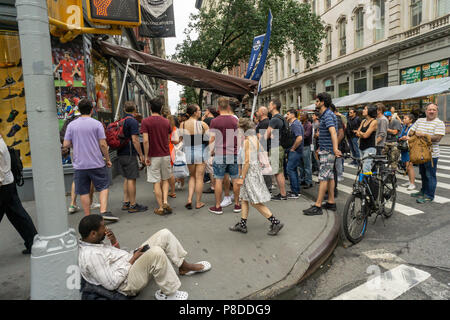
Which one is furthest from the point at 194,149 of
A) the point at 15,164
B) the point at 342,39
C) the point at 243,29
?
the point at 342,39

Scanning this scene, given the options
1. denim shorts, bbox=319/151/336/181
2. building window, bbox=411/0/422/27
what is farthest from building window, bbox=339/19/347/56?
denim shorts, bbox=319/151/336/181

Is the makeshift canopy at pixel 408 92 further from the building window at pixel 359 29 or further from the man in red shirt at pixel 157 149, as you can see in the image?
the man in red shirt at pixel 157 149

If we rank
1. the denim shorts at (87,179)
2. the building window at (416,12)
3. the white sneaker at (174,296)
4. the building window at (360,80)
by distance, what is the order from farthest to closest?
1. the building window at (360,80)
2. the building window at (416,12)
3. the denim shorts at (87,179)
4. the white sneaker at (174,296)

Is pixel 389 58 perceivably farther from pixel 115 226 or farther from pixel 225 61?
pixel 115 226

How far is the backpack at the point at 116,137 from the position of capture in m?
5.23

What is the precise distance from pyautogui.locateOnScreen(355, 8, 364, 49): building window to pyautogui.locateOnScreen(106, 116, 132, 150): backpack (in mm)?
26867

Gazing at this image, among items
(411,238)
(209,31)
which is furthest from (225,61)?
(411,238)

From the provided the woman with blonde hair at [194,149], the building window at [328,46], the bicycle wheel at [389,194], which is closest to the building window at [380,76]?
the building window at [328,46]

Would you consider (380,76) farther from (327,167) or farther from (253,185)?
(253,185)

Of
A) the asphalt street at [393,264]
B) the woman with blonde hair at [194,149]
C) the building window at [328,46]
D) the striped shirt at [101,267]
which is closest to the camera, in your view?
the striped shirt at [101,267]

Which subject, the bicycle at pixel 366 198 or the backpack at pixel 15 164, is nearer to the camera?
the backpack at pixel 15 164

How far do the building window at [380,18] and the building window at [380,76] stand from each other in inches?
92.8

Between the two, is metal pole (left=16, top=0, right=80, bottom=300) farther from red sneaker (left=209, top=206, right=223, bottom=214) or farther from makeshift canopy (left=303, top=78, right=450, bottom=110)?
makeshift canopy (left=303, top=78, right=450, bottom=110)

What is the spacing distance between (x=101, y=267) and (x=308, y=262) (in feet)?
7.61
